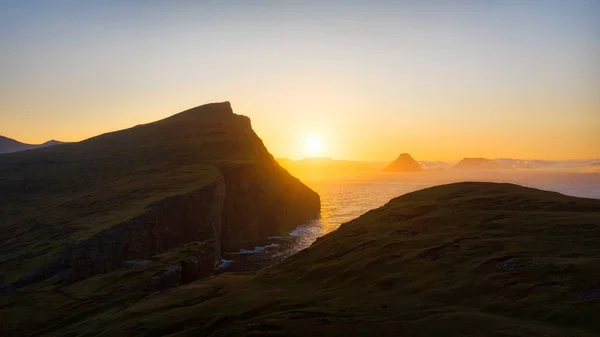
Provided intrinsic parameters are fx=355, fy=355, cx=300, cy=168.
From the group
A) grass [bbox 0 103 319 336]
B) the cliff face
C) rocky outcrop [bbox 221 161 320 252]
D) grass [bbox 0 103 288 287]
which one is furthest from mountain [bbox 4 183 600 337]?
rocky outcrop [bbox 221 161 320 252]

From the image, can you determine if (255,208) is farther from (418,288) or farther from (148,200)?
(418,288)

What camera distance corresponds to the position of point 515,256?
34.7m

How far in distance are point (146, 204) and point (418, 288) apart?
260 ft

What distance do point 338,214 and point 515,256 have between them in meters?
156

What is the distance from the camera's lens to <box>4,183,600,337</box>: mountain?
2605 centimetres

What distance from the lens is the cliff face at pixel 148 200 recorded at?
74062 mm

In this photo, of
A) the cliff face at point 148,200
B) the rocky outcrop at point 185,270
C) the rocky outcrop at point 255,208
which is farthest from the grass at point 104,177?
the rocky outcrop at point 185,270

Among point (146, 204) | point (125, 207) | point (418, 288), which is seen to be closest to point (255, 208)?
point (146, 204)

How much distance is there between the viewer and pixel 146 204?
9394 cm

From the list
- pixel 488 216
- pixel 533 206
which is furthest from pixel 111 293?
pixel 533 206

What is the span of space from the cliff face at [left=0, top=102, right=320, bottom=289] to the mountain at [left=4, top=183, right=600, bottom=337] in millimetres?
16277

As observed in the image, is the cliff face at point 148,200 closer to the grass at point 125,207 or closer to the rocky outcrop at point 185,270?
the rocky outcrop at point 185,270

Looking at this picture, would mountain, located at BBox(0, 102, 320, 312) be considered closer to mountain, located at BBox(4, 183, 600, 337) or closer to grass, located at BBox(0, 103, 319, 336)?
grass, located at BBox(0, 103, 319, 336)

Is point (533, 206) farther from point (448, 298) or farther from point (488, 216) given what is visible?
point (448, 298)
